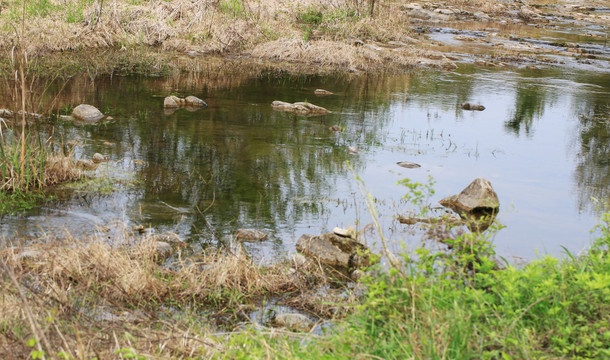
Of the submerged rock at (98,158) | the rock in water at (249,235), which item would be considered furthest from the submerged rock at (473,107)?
the rock in water at (249,235)

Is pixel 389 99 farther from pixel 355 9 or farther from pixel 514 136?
pixel 355 9

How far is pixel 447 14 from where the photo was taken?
32188 mm

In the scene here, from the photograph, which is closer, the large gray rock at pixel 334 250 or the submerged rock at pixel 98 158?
the large gray rock at pixel 334 250

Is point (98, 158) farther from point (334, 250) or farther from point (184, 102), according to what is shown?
point (334, 250)

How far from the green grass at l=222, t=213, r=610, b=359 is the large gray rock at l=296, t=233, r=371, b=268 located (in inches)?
77.1

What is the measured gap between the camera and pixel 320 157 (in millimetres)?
9312

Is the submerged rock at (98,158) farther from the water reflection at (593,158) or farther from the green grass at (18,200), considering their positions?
the water reflection at (593,158)

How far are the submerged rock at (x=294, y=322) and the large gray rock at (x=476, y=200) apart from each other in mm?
3381

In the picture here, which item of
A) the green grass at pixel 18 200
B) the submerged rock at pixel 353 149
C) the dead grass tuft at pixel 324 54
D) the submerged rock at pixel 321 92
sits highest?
the dead grass tuft at pixel 324 54

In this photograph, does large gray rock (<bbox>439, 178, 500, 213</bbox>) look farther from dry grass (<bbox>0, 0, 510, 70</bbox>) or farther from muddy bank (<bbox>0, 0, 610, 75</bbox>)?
dry grass (<bbox>0, 0, 510, 70</bbox>)

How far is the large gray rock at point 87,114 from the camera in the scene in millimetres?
10477

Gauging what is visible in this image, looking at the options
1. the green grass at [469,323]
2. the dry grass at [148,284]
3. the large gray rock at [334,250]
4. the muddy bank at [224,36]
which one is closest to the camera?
the green grass at [469,323]

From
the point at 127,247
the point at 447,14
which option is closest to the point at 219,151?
the point at 127,247

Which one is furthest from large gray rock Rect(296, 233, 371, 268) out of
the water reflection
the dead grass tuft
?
the dead grass tuft
